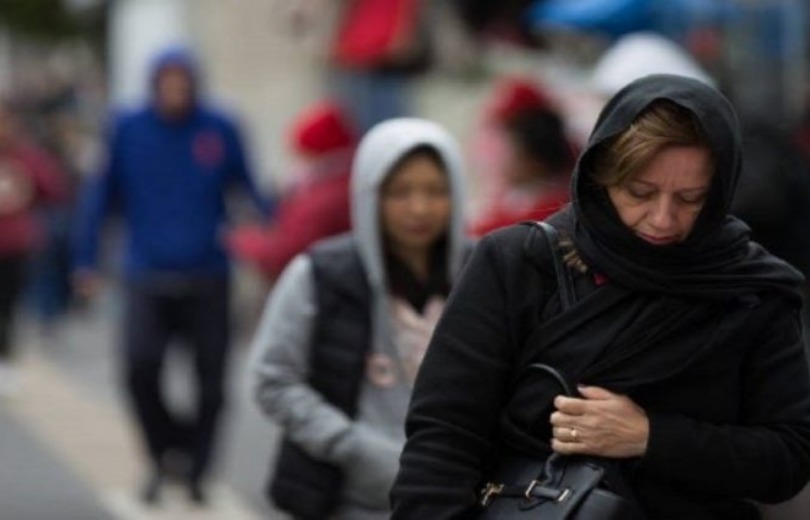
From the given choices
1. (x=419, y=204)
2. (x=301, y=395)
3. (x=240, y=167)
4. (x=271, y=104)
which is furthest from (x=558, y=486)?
(x=271, y=104)

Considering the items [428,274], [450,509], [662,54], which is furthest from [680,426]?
[662,54]

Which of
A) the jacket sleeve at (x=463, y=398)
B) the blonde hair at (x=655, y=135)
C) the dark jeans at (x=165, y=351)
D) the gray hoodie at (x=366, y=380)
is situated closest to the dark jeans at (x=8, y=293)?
the dark jeans at (x=165, y=351)

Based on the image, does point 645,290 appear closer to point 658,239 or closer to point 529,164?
point 658,239

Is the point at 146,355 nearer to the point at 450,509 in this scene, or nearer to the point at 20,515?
the point at 20,515

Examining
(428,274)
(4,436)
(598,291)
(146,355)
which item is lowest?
(4,436)

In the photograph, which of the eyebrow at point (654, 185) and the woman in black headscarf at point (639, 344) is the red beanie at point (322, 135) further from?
the eyebrow at point (654, 185)

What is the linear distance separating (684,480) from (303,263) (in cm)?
193

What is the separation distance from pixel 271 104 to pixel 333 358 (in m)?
16.7

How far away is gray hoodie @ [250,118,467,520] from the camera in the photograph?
5.46 metres

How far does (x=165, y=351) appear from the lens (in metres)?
9.95

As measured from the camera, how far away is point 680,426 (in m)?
3.87

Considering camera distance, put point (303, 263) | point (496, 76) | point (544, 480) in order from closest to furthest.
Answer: point (544, 480)
point (303, 263)
point (496, 76)

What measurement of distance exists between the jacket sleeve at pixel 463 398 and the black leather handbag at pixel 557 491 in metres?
0.05

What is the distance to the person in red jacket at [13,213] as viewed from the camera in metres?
15.3
